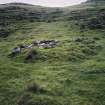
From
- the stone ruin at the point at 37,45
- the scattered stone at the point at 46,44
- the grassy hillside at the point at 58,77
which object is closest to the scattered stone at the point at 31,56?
the grassy hillside at the point at 58,77

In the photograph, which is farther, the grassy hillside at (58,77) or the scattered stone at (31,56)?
the scattered stone at (31,56)

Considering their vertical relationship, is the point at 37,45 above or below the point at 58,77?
below

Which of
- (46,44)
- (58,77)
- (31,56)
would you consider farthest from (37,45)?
(58,77)

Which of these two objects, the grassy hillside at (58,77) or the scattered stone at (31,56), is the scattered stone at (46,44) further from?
the scattered stone at (31,56)

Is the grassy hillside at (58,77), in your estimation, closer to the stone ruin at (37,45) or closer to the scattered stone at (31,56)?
the scattered stone at (31,56)

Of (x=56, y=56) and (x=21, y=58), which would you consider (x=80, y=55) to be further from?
(x=21, y=58)

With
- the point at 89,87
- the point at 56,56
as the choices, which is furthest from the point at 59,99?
the point at 56,56

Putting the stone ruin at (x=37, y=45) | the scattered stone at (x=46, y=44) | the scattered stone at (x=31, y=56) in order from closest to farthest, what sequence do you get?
the scattered stone at (x=31, y=56) < the stone ruin at (x=37, y=45) < the scattered stone at (x=46, y=44)

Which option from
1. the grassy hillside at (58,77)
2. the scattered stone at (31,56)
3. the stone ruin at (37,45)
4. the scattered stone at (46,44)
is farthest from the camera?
the scattered stone at (46,44)

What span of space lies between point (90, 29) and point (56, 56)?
42.6 metres

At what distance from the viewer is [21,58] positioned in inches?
2125

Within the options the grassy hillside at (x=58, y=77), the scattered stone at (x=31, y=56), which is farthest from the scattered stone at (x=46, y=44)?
the scattered stone at (x=31, y=56)

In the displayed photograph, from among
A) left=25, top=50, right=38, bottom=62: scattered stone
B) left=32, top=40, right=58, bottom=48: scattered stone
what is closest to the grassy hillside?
left=25, top=50, right=38, bottom=62: scattered stone

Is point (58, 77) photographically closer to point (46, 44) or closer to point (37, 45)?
point (46, 44)
